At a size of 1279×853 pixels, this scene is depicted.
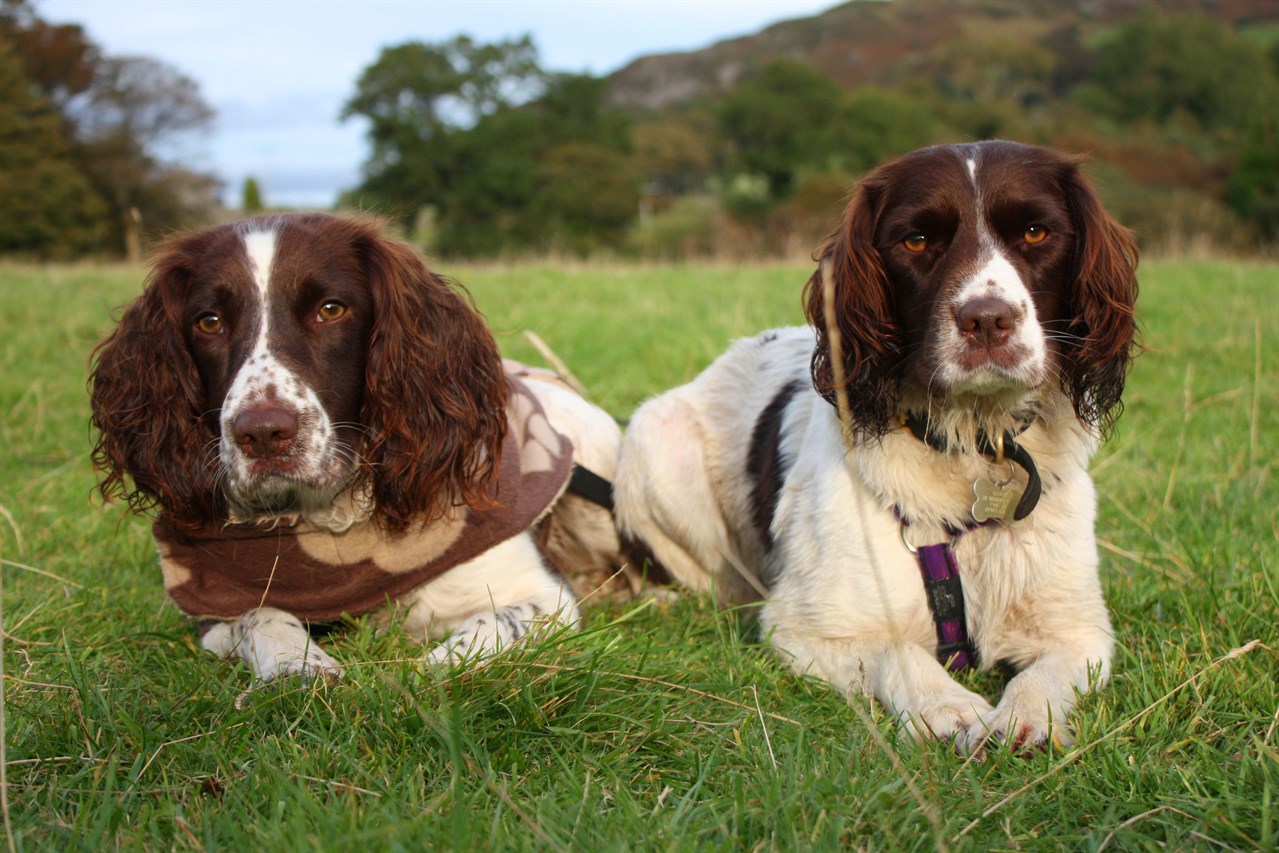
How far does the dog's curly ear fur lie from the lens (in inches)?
124

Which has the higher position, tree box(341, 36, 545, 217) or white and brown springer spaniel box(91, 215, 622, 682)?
tree box(341, 36, 545, 217)

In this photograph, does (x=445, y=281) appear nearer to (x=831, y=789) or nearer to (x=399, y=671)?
(x=399, y=671)

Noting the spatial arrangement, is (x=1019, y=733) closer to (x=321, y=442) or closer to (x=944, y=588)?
(x=944, y=588)

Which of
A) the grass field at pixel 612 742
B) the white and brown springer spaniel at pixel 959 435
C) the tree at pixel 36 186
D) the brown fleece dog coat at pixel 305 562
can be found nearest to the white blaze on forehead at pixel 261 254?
the brown fleece dog coat at pixel 305 562

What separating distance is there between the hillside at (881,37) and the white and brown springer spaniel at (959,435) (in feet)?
249

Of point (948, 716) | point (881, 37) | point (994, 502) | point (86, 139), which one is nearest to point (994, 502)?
point (994, 502)

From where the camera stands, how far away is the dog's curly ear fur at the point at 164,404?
124 inches

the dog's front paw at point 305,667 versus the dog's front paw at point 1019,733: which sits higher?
the dog's front paw at point 305,667

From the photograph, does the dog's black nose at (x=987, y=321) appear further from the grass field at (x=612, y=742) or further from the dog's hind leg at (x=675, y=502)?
the dog's hind leg at (x=675, y=502)

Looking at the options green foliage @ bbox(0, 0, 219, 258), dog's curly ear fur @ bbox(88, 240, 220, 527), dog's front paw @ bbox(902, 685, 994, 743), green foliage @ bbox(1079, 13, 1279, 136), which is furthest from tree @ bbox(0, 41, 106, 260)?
green foliage @ bbox(1079, 13, 1279, 136)

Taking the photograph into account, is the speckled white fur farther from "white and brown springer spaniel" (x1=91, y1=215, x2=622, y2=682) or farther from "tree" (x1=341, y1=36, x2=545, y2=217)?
"tree" (x1=341, y1=36, x2=545, y2=217)

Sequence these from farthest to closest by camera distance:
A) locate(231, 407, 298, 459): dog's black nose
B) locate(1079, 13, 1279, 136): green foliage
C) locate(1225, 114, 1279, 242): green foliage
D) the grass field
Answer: locate(1079, 13, 1279, 136): green foliage, locate(1225, 114, 1279, 242): green foliage, locate(231, 407, 298, 459): dog's black nose, the grass field

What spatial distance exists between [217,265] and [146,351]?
0.36 m

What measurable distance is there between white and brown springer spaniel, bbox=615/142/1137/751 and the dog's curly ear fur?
1.59 metres
